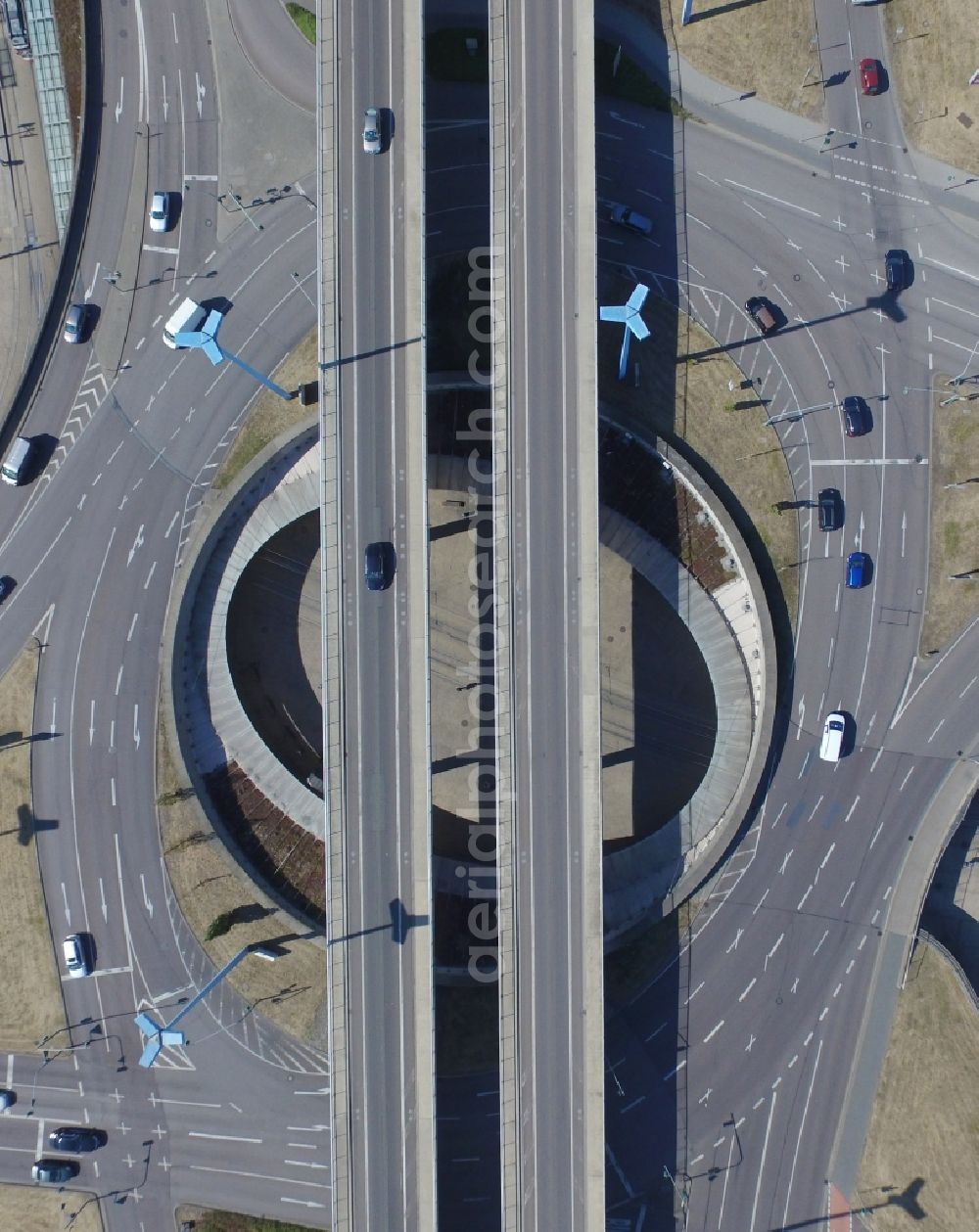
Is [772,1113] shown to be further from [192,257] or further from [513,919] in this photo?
[192,257]

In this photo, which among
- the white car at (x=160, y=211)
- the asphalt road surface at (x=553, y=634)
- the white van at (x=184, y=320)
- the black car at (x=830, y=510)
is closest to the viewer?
the asphalt road surface at (x=553, y=634)

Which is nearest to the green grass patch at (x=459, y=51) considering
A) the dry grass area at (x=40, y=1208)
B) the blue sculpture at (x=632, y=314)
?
the blue sculpture at (x=632, y=314)

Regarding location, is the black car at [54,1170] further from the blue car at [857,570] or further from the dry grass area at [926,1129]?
the blue car at [857,570]

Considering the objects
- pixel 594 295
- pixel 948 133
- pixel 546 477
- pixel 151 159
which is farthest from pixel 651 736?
pixel 151 159

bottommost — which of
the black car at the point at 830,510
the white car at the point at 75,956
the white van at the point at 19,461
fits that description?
the white car at the point at 75,956

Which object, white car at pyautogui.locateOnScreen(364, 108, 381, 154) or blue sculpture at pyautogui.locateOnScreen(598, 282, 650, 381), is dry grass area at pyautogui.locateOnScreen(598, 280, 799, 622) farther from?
white car at pyautogui.locateOnScreen(364, 108, 381, 154)

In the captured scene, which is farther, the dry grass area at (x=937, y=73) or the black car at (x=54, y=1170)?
the dry grass area at (x=937, y=73)

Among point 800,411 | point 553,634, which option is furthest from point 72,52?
point 800,411
